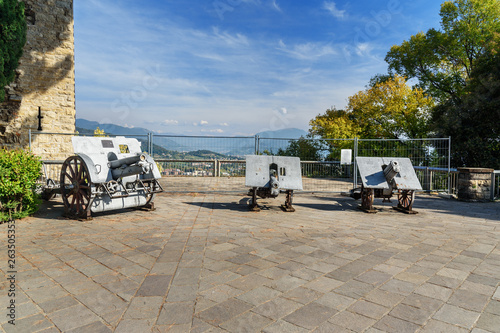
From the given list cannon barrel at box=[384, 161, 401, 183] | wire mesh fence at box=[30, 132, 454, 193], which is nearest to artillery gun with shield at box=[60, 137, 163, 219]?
wire mesh fence at box=[30, 132, 454, 193]

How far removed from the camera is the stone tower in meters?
9.86

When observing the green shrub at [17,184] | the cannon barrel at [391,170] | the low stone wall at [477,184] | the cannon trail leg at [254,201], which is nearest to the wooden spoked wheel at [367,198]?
the cannon barrel at [391,170]

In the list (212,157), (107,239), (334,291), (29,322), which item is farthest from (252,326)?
(212,157)

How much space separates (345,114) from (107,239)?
21.4 metres

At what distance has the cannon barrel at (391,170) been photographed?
6.56m

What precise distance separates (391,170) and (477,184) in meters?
4.22

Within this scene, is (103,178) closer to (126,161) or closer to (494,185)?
(126,161)

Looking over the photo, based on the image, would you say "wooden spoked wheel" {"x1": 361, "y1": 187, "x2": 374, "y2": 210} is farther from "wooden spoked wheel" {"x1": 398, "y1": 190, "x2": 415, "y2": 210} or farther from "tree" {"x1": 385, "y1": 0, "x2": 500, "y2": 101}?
"tree" {"x1": 385, "y1": 0, "x2": 500, "y2": 101}

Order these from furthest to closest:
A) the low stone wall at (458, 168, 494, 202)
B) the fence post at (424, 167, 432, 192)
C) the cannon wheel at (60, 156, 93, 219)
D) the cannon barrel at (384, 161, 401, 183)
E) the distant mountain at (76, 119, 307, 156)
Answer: the fence post at (424, 167, 432, 192) → the distant mountain at (76, 119, 307, 156) → the low stone wall at (458, 168, 494, 202) → the cannon barrel at (384, 161, 401, 183) → the cannon wheel at (60, 156, 93, 219)

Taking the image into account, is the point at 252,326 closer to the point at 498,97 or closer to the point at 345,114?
the point at 498,97

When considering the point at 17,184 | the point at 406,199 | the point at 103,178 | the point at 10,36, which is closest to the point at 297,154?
the point at 406,199

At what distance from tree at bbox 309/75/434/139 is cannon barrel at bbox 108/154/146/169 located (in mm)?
15213

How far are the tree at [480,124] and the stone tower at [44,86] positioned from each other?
644 inches

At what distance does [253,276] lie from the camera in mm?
3168
